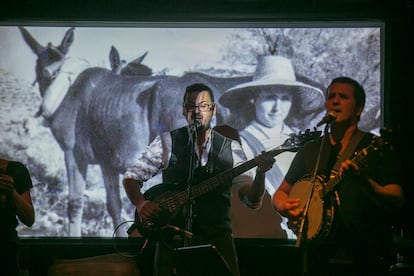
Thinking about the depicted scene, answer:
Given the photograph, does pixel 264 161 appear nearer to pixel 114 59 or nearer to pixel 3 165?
pixel 114 59

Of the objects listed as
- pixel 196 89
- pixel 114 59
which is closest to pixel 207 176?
pixel 196 89

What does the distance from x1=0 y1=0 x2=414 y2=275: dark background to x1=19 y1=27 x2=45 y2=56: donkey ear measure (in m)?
0.11

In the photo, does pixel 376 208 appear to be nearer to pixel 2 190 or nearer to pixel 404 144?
pixel 404 144

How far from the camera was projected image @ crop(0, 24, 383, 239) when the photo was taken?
5.69m

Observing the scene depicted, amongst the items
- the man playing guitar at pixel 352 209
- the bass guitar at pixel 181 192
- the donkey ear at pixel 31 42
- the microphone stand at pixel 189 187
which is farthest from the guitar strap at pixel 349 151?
the donkey ear at pixel 31 42

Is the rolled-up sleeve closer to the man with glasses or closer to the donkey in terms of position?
the man with glasses

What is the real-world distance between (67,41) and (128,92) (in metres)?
0.66

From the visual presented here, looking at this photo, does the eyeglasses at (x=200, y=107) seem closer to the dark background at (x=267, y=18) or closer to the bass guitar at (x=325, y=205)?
the dark background at (x=267, y=18)

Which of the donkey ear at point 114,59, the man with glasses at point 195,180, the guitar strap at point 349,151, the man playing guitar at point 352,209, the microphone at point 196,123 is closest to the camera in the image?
the man playing guitar at point 352,209

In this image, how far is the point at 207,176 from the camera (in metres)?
5.46

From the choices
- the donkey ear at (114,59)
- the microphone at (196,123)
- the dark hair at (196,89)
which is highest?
the donkey ear at (114,59)

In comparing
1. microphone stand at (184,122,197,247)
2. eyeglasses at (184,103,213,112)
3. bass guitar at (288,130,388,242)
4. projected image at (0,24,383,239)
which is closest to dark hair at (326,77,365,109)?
projected image at (0,24,383,239)

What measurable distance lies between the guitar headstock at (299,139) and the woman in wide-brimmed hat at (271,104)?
0.24 m

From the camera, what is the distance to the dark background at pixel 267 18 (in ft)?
18.5
